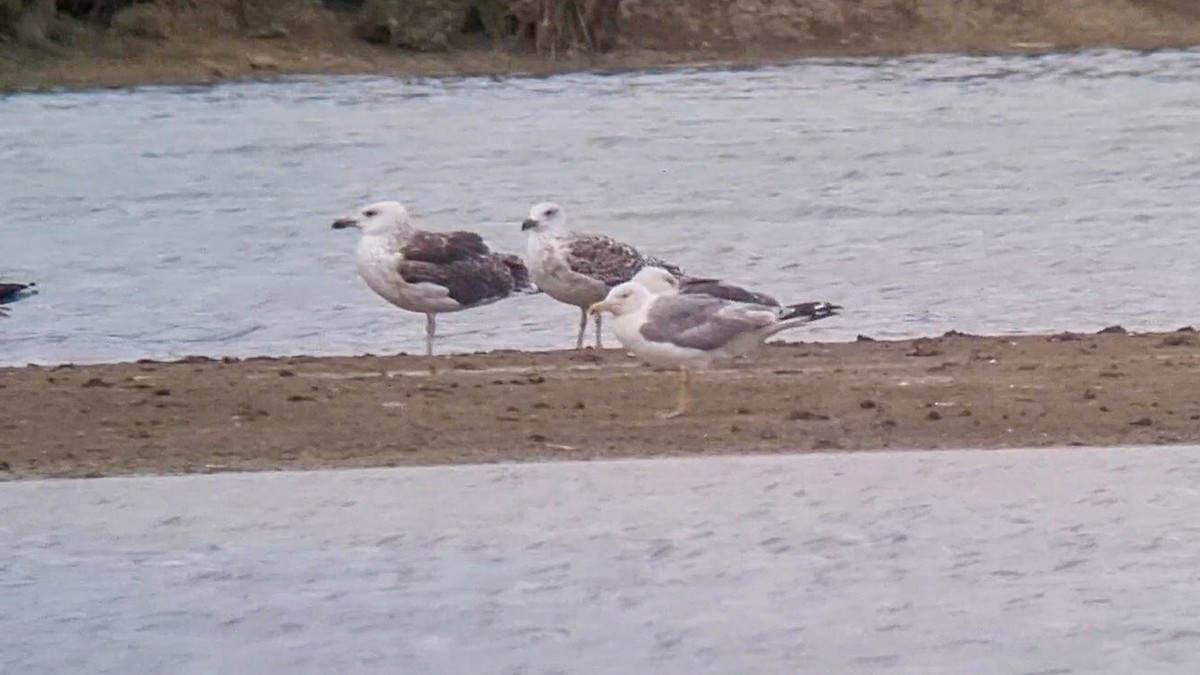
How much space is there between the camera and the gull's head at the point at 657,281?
11.7m

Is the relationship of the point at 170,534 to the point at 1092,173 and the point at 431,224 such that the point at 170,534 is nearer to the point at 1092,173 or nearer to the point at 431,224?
the point at 431,224

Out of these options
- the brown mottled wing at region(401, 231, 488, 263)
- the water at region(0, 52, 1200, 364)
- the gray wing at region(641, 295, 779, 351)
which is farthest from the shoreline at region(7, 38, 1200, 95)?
the gray wing at region(641, 295, 779, 351)

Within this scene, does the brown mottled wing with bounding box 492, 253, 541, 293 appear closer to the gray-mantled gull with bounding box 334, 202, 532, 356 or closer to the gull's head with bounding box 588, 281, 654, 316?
the gray-mantled gull with bounding box 334, 202, 532, 356

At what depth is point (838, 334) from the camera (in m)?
15.1

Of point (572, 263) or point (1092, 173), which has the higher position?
point (572, 263)

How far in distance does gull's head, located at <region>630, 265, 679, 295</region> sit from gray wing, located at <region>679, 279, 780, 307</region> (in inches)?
2.9

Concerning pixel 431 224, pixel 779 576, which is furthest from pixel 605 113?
pixel 779 576

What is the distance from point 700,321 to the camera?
36.6ft

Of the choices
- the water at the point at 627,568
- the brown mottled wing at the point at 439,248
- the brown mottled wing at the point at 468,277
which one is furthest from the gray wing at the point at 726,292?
the brown mottled wing at the point at 439,248

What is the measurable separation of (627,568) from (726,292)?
3563 millimetres

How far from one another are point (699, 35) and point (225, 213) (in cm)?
2373

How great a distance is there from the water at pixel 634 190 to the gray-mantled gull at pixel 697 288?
122 inches

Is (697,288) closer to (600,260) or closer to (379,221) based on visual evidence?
(600,260)

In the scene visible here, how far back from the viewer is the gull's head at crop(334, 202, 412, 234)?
45.7 feet
